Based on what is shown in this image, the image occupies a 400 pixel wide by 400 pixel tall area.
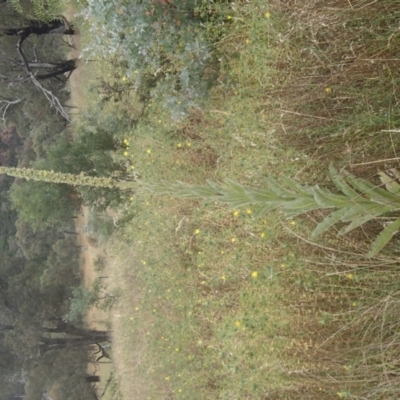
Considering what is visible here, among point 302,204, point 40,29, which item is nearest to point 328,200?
point 302,204

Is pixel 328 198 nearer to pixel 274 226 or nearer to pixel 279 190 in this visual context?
pixel 279 190

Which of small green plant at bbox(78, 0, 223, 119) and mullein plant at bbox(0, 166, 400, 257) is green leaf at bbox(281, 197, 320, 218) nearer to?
mullein plant at bbox(0, 166, 400, 257)

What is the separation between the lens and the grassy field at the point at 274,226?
331 cm

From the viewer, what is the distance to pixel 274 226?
4438 mm

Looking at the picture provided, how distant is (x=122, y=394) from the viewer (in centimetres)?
845

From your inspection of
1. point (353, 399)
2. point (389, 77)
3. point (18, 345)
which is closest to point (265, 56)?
point (389, 77)

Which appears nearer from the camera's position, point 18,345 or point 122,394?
point 122,394

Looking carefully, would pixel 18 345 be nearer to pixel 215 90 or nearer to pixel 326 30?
pixel 215 90

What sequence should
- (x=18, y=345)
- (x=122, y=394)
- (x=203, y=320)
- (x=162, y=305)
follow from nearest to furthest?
1. (x=203, y=320)
2. (x=162, y=305)
3. (x=122, y=394)
4. (x=18, y=345)

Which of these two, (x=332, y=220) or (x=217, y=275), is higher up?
(x=332, y=220)

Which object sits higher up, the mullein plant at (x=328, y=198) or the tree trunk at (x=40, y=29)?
the mullein plant at (x=328, y=198)

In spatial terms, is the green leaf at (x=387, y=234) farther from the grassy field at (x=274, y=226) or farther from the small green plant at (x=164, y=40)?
the small green plant at (x=164, y=40)

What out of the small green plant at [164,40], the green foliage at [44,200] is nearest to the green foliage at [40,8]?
the small green plant at [164,40]

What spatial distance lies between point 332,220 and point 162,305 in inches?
181
